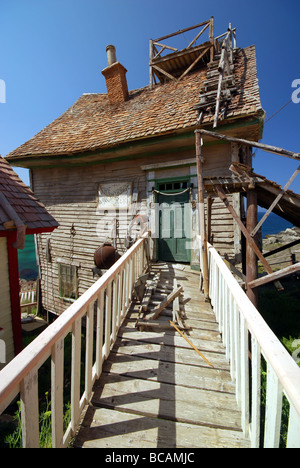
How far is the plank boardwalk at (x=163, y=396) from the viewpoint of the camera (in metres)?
1.69

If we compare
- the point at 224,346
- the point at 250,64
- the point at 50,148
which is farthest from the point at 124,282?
the point at 250,64

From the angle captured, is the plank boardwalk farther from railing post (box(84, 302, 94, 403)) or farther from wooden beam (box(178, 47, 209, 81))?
wooden beam (box(178, 47, 209, 81))

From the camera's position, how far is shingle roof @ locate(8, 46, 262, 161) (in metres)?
6.02

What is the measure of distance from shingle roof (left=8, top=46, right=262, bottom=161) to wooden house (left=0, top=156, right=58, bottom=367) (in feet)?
12.0

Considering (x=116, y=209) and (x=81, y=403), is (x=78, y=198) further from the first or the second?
(x=81, y=403)

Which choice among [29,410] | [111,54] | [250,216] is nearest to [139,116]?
[111,54]

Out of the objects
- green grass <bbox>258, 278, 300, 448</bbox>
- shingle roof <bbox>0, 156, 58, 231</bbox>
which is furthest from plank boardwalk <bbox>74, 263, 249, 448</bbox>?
shingle roof <bbox>0, 156, 58, 231</bbox>

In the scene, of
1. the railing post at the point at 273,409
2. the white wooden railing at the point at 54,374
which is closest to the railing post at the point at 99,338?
the white wooden railing at the point at 54,374

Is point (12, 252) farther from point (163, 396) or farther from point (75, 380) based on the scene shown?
point (163, 396)

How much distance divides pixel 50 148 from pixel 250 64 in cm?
813

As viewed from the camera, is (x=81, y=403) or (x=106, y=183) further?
(x=106, y=183)

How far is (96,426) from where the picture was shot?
177 cm
